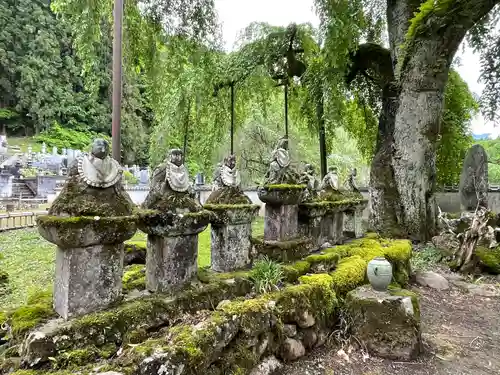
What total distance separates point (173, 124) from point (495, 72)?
802 centimetres

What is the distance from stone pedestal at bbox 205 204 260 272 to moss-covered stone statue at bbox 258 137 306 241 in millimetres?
566

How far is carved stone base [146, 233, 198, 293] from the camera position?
2.61 m

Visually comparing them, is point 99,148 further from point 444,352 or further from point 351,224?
point 351,224

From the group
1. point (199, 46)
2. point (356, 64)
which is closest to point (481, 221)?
point (356, 64)

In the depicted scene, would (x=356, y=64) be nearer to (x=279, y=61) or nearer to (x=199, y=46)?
(x=279, y=61)

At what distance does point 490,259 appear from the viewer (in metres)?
5.86

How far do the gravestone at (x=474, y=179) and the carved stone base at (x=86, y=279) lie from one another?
7848 mm

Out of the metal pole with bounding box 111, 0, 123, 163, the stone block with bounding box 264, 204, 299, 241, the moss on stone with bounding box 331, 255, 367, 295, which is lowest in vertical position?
the moss on stone with bounding box 331, 255, 367, 295

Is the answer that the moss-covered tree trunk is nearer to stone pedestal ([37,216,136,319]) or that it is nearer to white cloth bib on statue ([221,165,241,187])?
white cloth bib on statue ([221,165,241,187])

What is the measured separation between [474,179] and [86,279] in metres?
8.23

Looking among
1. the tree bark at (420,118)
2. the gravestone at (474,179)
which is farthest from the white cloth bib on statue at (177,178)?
the gravestone at (474,179)

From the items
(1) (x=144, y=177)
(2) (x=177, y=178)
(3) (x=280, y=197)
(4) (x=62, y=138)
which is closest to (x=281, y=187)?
(3) (x=280, y=197)

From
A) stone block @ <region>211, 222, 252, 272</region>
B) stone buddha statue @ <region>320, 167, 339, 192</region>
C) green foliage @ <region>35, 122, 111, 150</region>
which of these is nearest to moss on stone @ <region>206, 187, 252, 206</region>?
stone block @ <region>211, 222, 252, 272</region>

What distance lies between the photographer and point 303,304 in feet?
10.3
